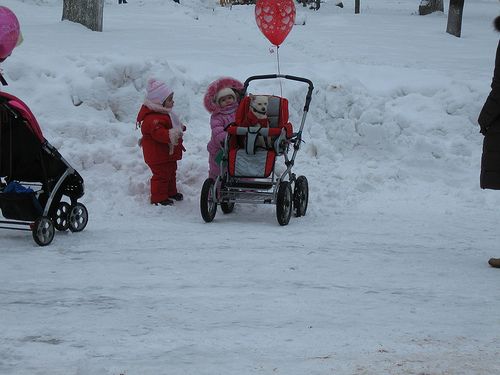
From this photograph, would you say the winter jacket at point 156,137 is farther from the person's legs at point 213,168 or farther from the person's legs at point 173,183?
the person's legs at point 213,168

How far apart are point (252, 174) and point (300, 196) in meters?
0.59

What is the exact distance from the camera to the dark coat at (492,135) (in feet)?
21.2

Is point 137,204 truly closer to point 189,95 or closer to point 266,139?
point 266,139

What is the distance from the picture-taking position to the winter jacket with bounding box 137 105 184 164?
29.0 ft

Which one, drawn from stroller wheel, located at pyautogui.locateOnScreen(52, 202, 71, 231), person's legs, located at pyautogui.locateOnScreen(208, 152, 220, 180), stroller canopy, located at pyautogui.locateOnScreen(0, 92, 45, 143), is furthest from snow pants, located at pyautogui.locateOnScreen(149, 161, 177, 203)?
stroller canopy, located at pyautogui.locateOnScreen(0, 92, 45, 143)

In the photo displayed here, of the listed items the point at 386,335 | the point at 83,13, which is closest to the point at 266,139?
the point at 386,335

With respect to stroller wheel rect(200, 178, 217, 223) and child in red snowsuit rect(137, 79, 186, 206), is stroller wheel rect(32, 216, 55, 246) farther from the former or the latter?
child in red snowsuit rect(137, 79, 186, 206)

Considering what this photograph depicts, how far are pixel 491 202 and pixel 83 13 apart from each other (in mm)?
9465

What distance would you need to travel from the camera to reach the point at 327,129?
36.4 ft

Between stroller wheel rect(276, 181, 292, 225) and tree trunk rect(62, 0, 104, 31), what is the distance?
350 inches

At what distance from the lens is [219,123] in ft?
30.3

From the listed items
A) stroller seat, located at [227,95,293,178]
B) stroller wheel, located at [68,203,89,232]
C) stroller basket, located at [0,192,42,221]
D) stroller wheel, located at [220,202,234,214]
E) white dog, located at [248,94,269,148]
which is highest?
white dog, located at [248,94,269,148]

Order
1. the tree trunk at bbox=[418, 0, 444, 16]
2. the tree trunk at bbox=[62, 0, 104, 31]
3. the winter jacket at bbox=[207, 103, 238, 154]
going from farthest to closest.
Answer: the tree trunk at bbox=[418, 0, 444, 16] → the tree trunk at bbox=[62, 0, 104, 31] → the winter jacket at bbox=[207, 103, 238, 154]

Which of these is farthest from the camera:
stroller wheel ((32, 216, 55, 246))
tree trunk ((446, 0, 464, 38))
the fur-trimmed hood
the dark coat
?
tree trunk ((446, 0, 464, 38))
